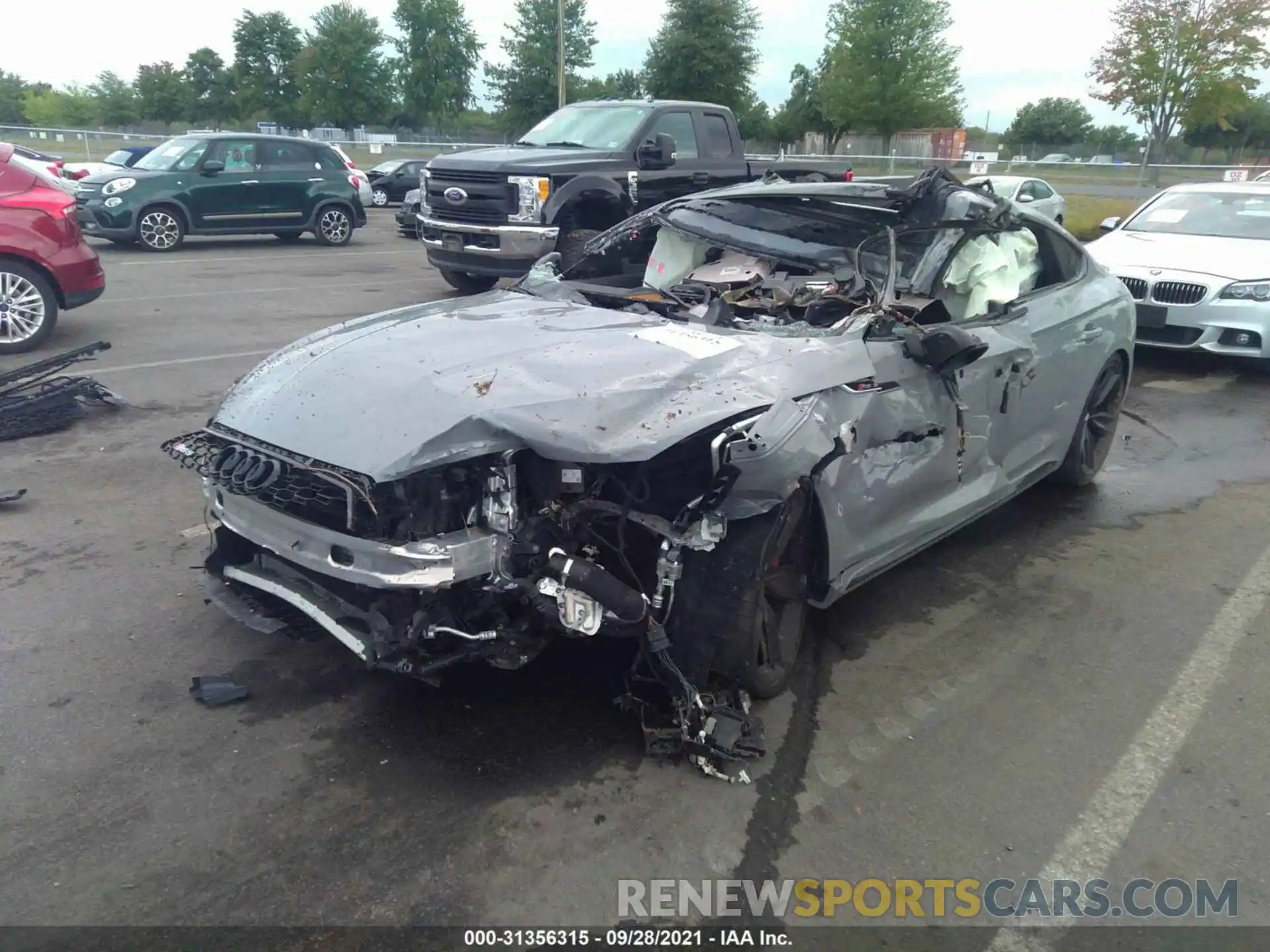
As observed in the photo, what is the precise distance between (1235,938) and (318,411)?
311 centimetres

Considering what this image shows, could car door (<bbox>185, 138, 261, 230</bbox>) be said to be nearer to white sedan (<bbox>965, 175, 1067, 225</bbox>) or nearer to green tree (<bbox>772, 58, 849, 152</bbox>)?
white sedan (<bbox>965, 175, 1067, 225</bbox>)

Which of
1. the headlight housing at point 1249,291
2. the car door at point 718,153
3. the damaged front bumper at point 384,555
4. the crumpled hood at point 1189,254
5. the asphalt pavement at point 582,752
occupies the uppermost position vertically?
the car door at point 718,153

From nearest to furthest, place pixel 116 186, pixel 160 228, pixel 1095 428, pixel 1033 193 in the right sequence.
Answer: pixel 1095 428
pixel 116 186
pixel 160 228
pixel 1033 193

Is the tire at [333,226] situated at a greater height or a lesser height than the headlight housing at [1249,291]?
greater

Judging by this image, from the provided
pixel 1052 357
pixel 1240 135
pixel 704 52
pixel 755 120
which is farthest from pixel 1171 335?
pixel 1240 135

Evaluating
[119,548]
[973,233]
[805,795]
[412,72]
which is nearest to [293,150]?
[119,548]

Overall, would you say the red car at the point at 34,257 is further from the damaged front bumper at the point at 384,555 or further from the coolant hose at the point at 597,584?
the coolant hose at the point at 597,584

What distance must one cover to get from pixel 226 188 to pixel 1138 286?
13.1 metres

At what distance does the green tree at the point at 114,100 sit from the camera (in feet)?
198

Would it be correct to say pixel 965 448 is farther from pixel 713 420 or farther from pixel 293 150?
pixel 293 150

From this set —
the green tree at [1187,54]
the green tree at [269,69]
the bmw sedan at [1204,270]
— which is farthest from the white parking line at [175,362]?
the green tree at [269,69]

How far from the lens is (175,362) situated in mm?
8305

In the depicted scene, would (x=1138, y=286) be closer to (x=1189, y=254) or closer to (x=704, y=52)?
(x=1189, y=254)

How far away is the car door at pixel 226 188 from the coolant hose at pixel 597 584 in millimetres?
14414
